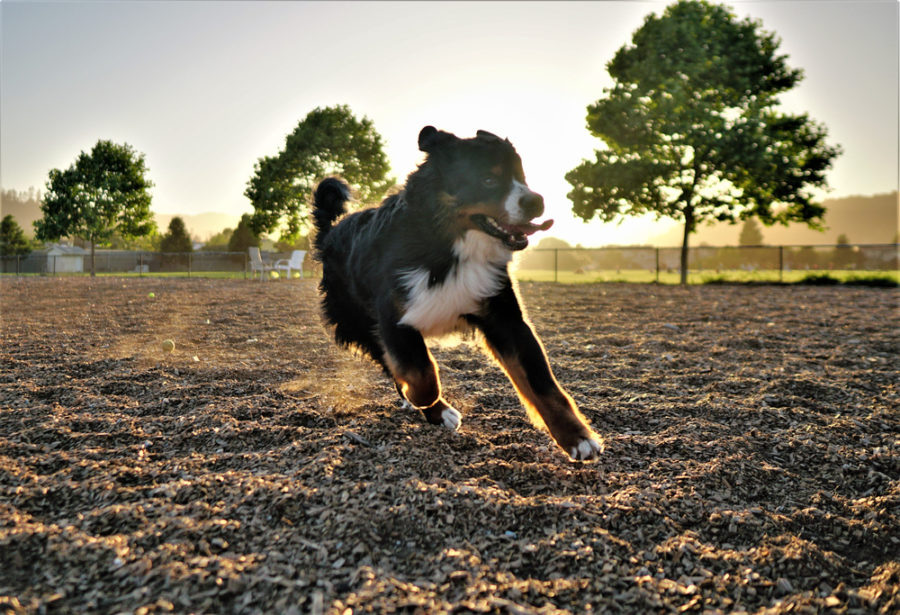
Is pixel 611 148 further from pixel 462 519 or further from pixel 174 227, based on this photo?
pixel 174 227

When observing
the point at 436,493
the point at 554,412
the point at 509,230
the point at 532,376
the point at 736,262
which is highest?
the point at 736,262

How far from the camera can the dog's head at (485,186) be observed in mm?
2996

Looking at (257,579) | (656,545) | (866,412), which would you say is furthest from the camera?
(866,412)

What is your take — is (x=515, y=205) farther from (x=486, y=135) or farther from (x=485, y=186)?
(x=486, y=135)

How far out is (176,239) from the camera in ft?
177

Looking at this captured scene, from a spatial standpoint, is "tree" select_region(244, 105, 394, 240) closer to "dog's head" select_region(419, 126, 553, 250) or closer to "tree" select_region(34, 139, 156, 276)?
"tree" select_region(34, 139, 156, 276)

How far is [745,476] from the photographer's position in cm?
278

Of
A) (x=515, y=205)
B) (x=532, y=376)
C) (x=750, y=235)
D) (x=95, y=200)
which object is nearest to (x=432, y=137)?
(x=515, y=205)

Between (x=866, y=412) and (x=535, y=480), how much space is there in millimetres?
2761

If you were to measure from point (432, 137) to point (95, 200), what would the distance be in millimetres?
36876

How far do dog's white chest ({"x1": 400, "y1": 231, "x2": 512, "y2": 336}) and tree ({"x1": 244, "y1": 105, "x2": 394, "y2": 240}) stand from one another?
29269 millimetres

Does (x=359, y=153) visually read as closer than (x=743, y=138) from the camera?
No

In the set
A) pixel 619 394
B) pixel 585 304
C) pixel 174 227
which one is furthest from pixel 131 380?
pixel 174 227

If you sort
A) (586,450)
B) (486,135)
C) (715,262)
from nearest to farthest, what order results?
(586,450), (486,135), (715,262)
